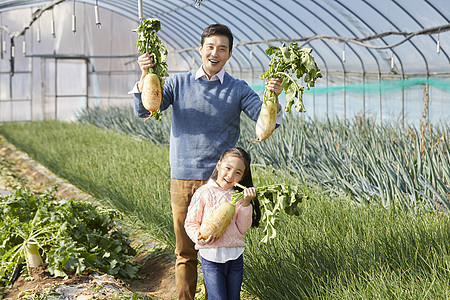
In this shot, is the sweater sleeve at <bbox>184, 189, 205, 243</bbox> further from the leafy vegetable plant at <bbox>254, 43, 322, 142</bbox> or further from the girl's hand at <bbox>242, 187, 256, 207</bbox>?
the leafy vegetable plant at <bbox>254, 43, 322, 142</bbox>

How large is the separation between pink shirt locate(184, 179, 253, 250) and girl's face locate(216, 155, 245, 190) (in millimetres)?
35

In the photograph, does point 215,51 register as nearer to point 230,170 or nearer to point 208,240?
point 230,170

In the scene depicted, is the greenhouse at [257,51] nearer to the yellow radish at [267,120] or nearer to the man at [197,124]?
the man at [197,124]

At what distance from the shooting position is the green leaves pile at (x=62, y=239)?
320cm

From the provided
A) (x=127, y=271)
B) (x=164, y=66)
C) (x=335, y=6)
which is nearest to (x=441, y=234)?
(x=164, y=66)

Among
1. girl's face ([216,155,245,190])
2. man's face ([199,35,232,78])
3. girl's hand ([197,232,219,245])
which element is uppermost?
man's face ([199,35,232,78])

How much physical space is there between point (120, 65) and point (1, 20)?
4.07 metres

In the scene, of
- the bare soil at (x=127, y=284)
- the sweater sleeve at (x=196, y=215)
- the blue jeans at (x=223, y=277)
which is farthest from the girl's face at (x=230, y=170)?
the bare soil at (x=127, y=284)

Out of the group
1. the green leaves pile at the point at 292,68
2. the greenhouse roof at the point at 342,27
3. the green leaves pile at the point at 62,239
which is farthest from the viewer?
the greenhouse roof at the point at 342,27

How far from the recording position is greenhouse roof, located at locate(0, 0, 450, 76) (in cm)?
802

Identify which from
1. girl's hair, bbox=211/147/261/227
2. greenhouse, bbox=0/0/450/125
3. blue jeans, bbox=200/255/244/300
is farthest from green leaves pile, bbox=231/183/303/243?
greenhouse, bbox=0/0/450/125

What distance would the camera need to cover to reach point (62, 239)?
127 inches

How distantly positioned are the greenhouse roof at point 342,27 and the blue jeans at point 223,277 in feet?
19.3

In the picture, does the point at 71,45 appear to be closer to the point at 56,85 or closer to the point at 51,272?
the point at 56,85
